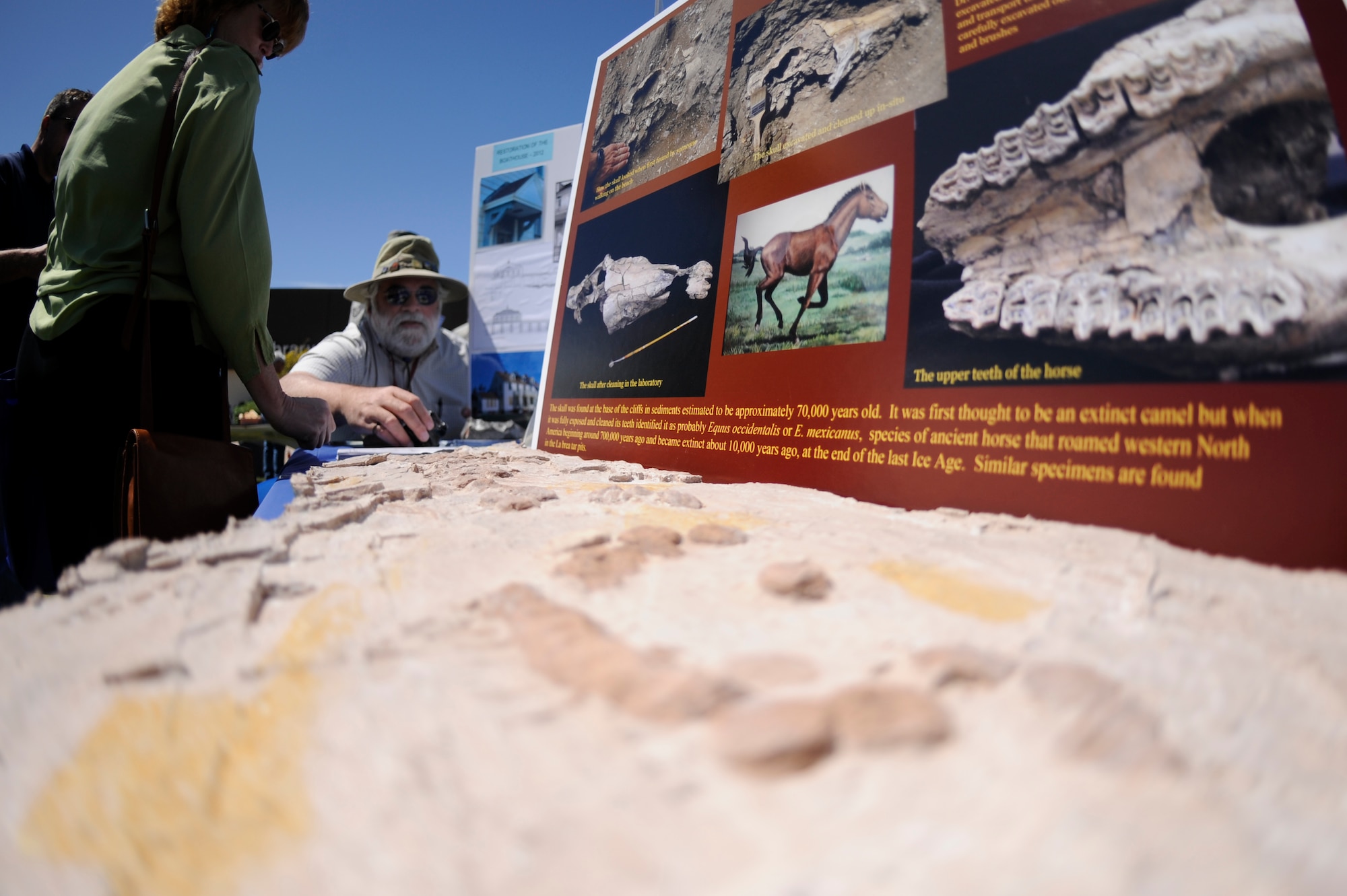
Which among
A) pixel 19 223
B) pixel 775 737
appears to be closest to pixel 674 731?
pixel 775 737

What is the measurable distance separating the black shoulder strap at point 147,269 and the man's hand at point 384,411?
0.94 m

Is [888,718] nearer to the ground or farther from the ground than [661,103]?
nearer to the ground

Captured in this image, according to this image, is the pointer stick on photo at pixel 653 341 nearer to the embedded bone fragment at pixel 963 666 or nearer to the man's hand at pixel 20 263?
the embedded bone fragment at pixel 963 666

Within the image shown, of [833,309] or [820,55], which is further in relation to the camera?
[820,55]

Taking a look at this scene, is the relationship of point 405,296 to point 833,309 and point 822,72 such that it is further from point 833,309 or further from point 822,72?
point 833,309

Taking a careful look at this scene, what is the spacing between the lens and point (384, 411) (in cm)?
204

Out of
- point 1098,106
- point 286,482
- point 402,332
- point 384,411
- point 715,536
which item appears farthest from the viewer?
point 402,332

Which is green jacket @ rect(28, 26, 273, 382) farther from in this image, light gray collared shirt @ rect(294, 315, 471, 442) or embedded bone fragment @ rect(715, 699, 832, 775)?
light gray collared shirt @ rect(294, 315, 471, 442)

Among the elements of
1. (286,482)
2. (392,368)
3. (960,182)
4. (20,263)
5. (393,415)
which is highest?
(960,182)

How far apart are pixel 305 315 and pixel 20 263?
15.5ft

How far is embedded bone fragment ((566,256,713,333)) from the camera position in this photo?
4.69 feet

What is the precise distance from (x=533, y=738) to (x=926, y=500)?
774mm

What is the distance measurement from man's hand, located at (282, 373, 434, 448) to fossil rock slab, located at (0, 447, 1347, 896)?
149 centimetres

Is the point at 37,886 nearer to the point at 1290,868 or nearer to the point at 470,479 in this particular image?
the point at 1290,868
